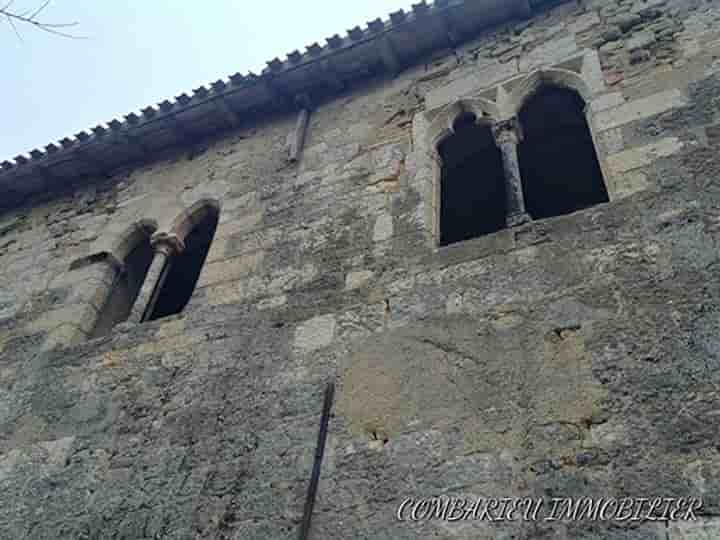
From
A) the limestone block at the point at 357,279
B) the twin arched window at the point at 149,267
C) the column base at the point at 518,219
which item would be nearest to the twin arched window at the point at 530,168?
the column base at the point at 518,219

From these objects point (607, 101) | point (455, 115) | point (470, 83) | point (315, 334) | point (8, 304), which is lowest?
point (315, 334)

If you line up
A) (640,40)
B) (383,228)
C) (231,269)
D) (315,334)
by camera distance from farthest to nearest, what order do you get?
1. (231,269)
2. (640,40)
3. (383,228)
4. (315,334)

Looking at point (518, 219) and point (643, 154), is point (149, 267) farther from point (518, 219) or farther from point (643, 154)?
point (643, 154)

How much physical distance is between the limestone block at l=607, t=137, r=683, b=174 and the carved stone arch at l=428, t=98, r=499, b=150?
1.12 metres

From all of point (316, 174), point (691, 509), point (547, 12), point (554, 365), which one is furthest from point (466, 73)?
point (691, 509)

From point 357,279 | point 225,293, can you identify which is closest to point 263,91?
point 225,293

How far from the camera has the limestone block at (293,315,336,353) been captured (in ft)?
11.9

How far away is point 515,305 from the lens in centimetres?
322

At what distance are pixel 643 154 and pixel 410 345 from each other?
176 centimetres

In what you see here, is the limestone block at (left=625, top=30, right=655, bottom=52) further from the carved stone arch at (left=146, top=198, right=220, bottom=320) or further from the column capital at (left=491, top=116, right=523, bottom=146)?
the carved stone arch at (left=146, top=198, right=220, bottom=320)

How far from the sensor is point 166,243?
5207mm

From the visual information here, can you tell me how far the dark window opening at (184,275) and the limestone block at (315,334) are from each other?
2.25m

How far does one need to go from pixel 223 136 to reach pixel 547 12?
3.16 meters

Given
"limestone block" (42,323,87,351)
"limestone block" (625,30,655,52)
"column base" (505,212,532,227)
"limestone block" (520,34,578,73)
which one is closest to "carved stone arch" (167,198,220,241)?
"limestone block" (42,323,87,351)
